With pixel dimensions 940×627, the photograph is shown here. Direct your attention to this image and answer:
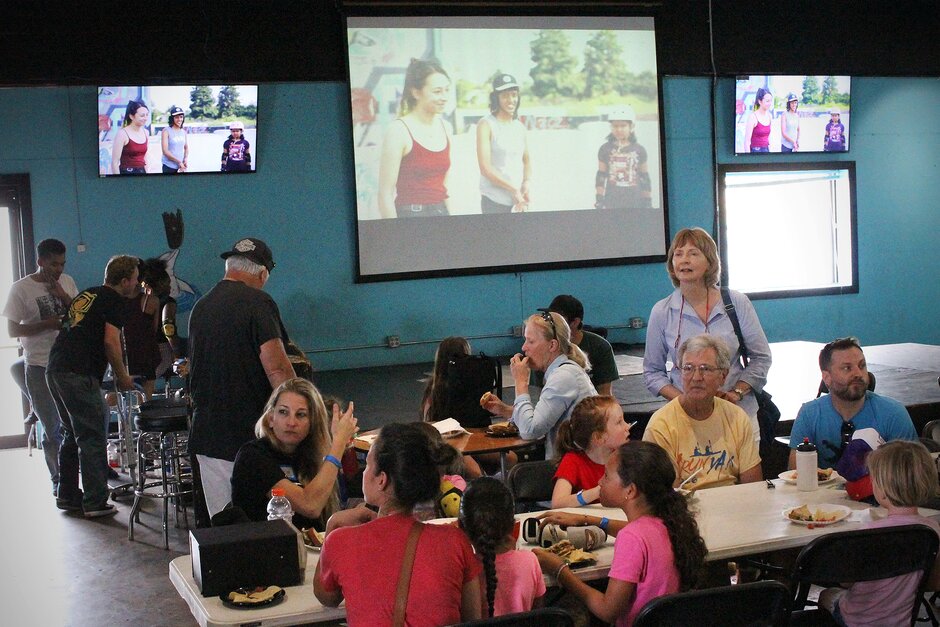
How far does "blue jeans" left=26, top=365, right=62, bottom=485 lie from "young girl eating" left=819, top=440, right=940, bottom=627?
17.2 feet

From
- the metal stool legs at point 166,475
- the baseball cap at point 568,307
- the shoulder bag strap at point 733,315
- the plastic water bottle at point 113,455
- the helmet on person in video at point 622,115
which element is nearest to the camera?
the shoulder bag strap at point 733,315

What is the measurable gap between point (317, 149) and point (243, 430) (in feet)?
17.6

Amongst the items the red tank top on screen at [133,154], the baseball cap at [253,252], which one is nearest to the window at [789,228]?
the red tank top on screen at [133,154]

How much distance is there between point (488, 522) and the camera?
250 centimetres

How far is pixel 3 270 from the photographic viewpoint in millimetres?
8422

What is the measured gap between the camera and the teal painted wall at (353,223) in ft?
27.6

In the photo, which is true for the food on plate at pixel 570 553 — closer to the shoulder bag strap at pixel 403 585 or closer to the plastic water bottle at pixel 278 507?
the shoulder bag strap at pixel 403 585

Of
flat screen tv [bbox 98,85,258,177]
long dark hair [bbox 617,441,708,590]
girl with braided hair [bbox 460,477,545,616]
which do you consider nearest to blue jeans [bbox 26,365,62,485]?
flat screen tv [bbox 98,85,258,177]

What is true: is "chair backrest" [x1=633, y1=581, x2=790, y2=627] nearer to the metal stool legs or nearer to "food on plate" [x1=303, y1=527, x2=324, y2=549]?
"food on plate" [x1=303, y1=527, x2=324, y2=549]

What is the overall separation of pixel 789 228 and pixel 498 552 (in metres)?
9.01

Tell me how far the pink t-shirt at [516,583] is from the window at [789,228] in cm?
827

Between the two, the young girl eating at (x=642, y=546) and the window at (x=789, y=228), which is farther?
the window at (x=789, y=228)

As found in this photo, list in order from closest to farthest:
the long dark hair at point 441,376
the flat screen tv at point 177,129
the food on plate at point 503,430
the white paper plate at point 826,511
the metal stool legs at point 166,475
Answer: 1. the white paper plate at point 826,511
2. the food on plate at point 503,430
3. the long dark hair at point 441,376
4. the metal stool legs at point 166,475
5. the flat screen tv at point 177,129

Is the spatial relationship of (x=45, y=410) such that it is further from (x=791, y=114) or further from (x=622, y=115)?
(x=791, y=114)
